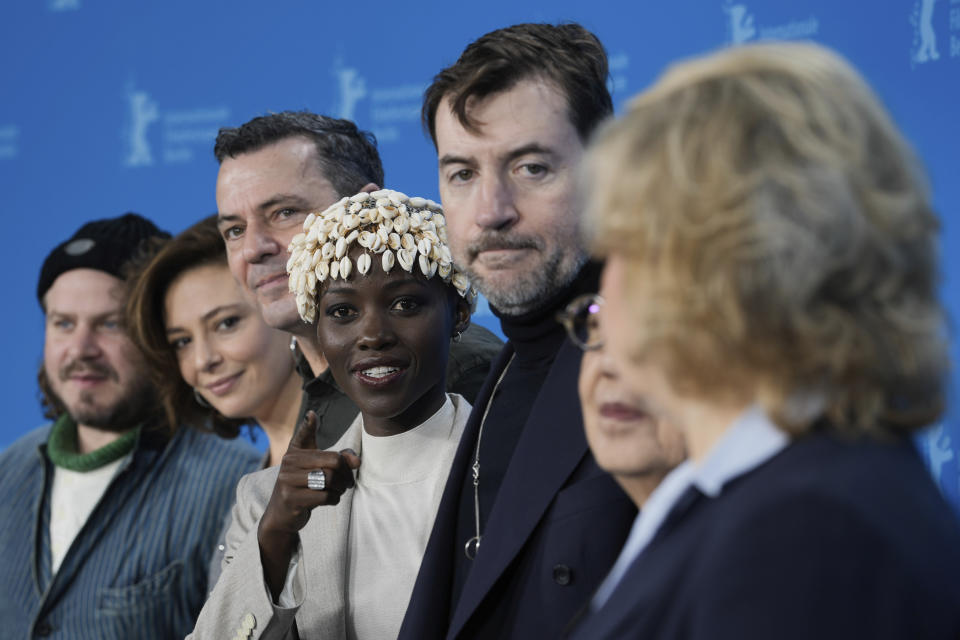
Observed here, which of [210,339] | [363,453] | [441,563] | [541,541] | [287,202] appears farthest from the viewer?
[210,339]

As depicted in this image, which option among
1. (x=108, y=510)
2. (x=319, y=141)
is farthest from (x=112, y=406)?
(x=319, y=141)

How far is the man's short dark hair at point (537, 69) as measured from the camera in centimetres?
179

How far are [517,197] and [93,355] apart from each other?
203 centimetres

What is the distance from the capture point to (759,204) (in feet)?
2.58

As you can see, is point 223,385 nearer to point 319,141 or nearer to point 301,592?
point 319,141

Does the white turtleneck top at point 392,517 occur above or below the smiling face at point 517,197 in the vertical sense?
below

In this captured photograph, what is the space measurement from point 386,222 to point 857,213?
1.22m

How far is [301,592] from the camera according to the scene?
72.8 inches

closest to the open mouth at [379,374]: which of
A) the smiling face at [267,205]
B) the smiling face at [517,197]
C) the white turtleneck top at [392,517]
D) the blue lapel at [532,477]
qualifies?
the white turtleneck top at [392,517]

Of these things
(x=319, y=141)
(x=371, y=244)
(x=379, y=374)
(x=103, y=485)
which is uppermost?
(x=319, y=141)

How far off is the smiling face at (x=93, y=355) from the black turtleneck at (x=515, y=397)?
179 centimetres

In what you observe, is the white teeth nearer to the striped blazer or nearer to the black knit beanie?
the striped blazer

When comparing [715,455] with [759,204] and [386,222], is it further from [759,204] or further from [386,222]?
[386,222]

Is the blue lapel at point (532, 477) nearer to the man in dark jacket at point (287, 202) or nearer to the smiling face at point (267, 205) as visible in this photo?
the man in dark jacket at point (287, 202)
